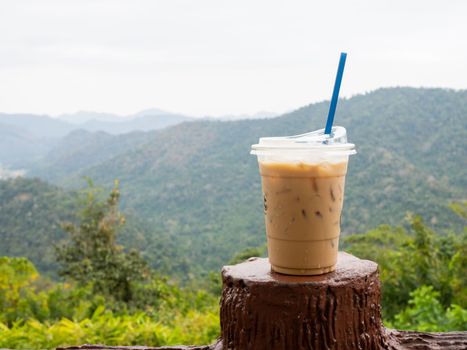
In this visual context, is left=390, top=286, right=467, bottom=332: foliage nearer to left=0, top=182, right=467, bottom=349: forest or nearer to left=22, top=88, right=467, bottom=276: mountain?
left=0, top=182, right=467, bottom=349: forest

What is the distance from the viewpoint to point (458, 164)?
24766 millimetres

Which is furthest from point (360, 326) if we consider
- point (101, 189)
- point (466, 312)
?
point (101, 189)

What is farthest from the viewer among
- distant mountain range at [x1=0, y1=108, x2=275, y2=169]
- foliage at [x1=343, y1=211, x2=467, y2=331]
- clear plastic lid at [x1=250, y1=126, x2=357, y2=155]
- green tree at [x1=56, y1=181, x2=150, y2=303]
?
distant mountain range at [x1=0, y1=108, x2=275, y2=169]

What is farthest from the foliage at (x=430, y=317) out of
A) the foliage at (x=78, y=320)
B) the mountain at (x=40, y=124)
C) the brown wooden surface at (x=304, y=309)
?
the mountain at (x=40, y=124)

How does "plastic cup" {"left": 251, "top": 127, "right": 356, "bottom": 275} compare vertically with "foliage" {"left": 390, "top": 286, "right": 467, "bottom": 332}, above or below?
above

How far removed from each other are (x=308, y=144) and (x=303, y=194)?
17 centimetres

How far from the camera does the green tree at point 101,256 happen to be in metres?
10.4

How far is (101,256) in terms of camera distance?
1059 centimetres

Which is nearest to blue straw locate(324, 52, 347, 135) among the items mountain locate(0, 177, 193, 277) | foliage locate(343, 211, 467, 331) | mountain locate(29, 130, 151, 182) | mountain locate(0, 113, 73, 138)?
foliage locate(343, 211, 467, 331)

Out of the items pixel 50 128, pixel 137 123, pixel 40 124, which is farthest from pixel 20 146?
pixel 137 123

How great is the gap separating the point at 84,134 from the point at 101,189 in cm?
4908

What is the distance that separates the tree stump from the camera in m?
1.75

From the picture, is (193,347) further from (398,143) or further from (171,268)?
(398,143)

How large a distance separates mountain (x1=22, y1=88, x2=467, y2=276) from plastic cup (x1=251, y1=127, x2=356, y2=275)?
18155mm
